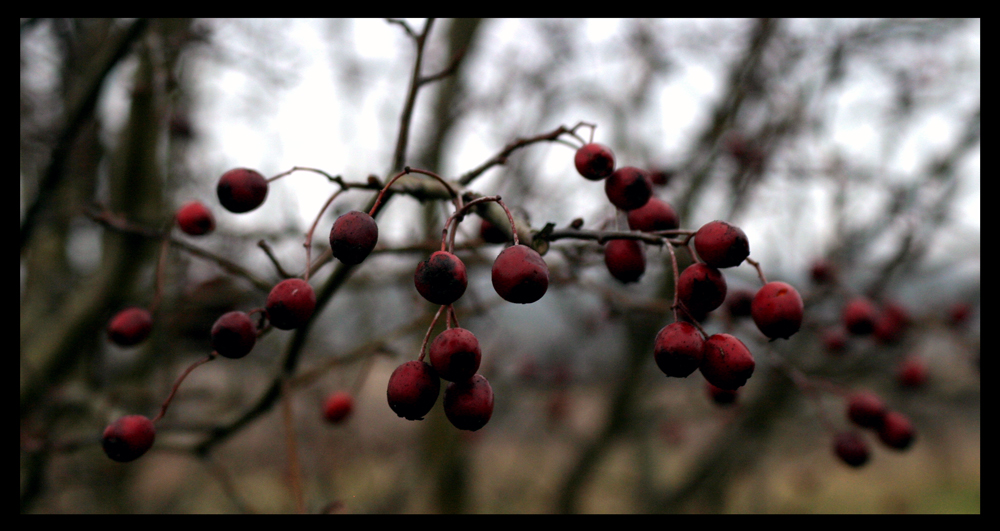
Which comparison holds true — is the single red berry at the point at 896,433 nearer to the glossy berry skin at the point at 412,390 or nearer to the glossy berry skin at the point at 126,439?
the glossy berry skin at the point at 412,390

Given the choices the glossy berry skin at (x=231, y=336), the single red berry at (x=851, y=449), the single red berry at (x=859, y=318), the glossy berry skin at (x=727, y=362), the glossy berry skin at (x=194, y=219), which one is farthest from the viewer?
the single red berry at (x=859, y=318)

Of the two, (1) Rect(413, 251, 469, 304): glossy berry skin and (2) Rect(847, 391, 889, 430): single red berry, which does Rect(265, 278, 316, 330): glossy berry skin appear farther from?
(2) Rect(847, 391, 889, 430): single red berry

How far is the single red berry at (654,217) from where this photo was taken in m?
1.30

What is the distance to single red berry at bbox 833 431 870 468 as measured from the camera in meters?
1.95

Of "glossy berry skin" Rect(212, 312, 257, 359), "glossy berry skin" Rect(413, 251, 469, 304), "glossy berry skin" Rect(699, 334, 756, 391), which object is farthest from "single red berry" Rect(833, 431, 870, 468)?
"glossy berry skin" Rect(212, 312, 257, 359)

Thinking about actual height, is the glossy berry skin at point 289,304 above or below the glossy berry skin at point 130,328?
above

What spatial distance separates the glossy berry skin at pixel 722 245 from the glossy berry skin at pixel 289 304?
781mm

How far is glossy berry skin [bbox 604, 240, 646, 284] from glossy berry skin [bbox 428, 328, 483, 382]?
0.43 m

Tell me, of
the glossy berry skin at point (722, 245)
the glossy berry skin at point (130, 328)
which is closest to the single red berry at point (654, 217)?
the glossy berry skin at point (722, 245)

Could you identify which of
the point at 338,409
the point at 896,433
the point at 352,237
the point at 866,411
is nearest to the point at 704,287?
the point at 352,237

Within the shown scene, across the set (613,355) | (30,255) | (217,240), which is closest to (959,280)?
(613,355)

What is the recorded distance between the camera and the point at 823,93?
15.5 feet

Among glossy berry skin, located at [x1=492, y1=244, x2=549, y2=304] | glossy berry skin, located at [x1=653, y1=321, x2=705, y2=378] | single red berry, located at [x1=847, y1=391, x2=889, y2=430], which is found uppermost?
glossy berry skin, located at [x1=492, y1=244, x2=549, y2=304]

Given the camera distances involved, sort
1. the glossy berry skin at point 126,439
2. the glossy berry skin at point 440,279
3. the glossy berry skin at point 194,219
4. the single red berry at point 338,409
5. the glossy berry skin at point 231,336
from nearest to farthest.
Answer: the glossy berry skin at point 440,279, the glossy berry skin at point 231,336, the glossy berry skin at point 126,439, the glossy berry skin at point 194,219, the single red berry at point 338,409
